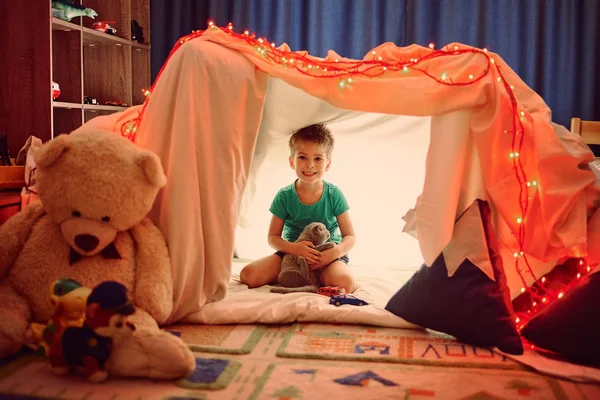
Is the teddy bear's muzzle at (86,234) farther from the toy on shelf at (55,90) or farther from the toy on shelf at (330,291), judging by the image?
the toy on shelf at (55,90)

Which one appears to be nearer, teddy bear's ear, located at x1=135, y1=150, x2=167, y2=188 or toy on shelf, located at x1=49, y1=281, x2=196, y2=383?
toy on shelf, located at x1=49, y1=281, x2=196, y2=383

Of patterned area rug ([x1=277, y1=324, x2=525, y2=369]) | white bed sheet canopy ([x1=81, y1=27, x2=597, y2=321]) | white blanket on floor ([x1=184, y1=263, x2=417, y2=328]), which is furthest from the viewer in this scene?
white blanket on floor ([x1=184, y1=263, x2=417, y2=328])

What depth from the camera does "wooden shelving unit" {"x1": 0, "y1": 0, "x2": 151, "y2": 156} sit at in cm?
275

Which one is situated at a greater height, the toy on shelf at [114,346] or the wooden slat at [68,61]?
the wooden slat at [68,61]

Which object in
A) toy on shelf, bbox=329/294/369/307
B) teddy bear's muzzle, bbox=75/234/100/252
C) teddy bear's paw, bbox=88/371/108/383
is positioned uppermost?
teddy bear's muzzle, bbox=75/234/100/252

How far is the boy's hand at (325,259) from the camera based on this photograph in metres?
2.26

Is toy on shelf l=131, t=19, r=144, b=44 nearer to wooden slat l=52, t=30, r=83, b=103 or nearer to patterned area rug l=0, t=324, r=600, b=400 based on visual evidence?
wooden slat l=52, t=30, r=83, b=103

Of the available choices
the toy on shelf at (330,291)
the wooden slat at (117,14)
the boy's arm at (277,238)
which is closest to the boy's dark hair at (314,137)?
the boy's arm at (277,238)

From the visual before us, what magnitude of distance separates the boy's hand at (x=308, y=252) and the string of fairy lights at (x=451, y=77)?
65 cm

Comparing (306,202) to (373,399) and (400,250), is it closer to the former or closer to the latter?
(400,250)

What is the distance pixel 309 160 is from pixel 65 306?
1125mm

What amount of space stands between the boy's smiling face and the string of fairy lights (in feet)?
1.39

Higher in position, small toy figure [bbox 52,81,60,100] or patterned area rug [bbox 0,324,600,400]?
small toy figure [bbox 52,81,60,100]

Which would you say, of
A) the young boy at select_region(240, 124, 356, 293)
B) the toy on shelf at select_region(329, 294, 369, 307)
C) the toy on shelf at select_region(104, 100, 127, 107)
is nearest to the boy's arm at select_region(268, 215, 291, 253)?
the young boy at select_region(240, 124, 356, 293)
